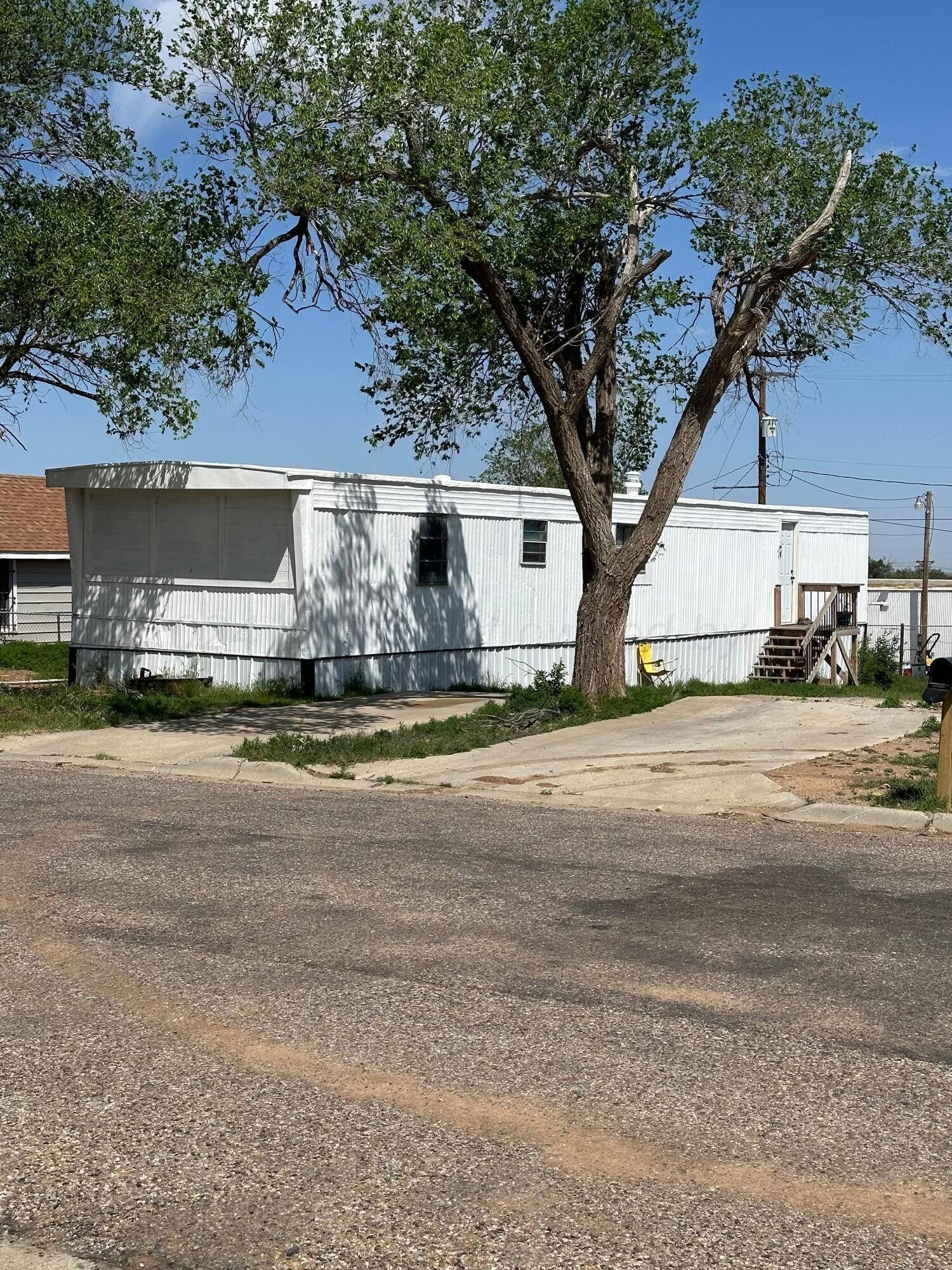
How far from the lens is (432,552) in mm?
22828

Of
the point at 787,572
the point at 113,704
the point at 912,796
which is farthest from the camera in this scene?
the point at 787,572

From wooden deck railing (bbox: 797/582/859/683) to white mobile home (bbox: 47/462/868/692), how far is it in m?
7.18

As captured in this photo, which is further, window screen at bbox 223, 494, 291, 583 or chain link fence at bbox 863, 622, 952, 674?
chain link fence at bbox 863, 622, 952, 674

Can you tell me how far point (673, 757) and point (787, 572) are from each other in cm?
2064

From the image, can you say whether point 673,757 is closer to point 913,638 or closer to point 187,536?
point 187,536

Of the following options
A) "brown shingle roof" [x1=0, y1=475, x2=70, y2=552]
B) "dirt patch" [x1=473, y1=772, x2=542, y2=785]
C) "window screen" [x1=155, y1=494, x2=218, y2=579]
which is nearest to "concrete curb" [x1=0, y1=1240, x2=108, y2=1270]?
"dirt patch" [x1=473, y1=772, x2=542, y2=785]

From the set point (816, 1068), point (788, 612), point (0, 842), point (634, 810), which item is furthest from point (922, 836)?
point (788, 612)

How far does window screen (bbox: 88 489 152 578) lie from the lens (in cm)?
2189

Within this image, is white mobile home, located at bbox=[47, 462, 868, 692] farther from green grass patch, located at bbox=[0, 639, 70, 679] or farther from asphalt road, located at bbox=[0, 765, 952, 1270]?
asphalt road, located at bbox=[0, 765, 952, 1270]

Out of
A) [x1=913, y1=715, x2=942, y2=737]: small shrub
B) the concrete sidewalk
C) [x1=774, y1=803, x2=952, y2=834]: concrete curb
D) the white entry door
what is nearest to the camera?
[x1=774, y1=803, x2=952, y2=834]: concrete curb

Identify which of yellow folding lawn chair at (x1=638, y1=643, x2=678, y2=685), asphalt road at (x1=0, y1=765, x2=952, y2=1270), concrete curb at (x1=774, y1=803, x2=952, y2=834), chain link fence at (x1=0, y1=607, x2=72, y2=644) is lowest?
asphalt road at (x1=0, y1=765, x2=952, y2=1270)

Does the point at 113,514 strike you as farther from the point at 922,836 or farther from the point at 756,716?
the point at 922,836

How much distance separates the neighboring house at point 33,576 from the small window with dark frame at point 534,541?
1583 cm

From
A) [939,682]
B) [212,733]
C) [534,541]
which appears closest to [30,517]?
[534,541]
